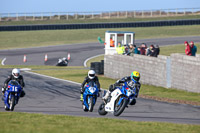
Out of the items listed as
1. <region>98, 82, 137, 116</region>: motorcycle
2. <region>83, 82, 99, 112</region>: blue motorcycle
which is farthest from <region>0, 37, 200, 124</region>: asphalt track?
<region>98, 82, 137, 116</region>: motorcycle

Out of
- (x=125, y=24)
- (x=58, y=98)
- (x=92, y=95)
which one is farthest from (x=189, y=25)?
(x=92, y=95)

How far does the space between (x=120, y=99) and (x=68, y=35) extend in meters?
58.2

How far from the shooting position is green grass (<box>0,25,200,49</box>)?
66438mm

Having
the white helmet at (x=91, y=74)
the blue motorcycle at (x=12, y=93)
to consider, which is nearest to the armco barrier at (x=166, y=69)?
the white helmet at (x=91, y=74)

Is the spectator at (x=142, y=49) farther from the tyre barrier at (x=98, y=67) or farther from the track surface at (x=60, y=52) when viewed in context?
the track surface at (x=60, y=52)

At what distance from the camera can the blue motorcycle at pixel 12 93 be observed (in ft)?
53.0

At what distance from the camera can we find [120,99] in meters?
14.5

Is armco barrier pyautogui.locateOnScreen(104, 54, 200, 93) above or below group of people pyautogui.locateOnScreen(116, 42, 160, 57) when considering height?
below

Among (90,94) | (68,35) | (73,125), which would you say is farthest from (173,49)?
(73,125)

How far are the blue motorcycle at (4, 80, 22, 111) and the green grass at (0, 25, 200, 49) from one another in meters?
47.6

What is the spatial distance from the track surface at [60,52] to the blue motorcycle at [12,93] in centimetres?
2670

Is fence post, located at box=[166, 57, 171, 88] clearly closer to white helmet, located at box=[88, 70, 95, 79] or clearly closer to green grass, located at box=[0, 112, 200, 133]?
white helmet, located at box=[88, 70, 95, 79]

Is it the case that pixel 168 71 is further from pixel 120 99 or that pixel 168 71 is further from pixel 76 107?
pixel 120 99

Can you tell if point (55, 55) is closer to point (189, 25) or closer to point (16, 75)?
point (189, 25)
